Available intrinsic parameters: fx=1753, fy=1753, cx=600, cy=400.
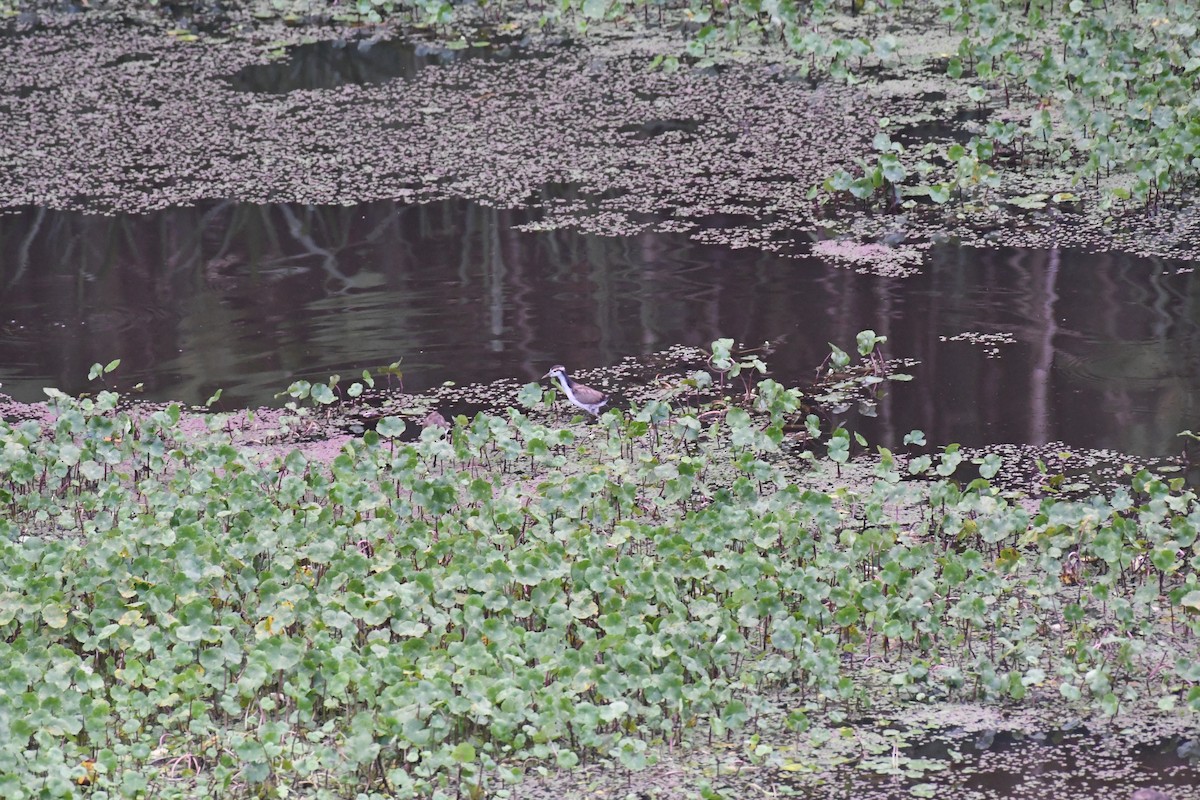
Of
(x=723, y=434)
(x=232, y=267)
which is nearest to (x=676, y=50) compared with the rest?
(x=232, y=267)

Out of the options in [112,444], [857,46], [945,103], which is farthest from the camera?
[857,46]

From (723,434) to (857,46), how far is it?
365 centimetres

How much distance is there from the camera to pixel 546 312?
5977 mm

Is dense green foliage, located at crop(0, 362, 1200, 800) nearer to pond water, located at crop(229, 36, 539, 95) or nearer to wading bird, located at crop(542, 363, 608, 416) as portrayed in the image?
wading bird, located at crop(542, 363, 608, 416)

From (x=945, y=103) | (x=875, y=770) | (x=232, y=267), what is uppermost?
(x=945, y=103)

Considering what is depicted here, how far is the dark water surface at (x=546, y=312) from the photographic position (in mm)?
5211

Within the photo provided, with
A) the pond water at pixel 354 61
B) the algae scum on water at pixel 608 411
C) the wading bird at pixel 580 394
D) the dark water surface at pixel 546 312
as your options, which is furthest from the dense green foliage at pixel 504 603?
the pond water at pixel 354 61

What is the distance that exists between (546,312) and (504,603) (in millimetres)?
2344

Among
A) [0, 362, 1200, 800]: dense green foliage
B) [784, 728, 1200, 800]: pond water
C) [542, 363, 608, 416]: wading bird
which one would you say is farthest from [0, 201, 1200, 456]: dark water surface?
[784, 728, 1200, 800]: pond water

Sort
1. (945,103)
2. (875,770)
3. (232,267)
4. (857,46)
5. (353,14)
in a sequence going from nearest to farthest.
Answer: (875,770) → (232,267) → (945,103) → (857,46) → (353,14)

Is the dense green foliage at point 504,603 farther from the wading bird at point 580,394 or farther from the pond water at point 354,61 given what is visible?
the pond water at point 354,61

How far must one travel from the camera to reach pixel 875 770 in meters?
3.35

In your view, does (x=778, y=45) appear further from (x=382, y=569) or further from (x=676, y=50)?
(x=382, y=569)

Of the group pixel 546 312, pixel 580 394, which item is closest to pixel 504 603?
pixel 580 394
